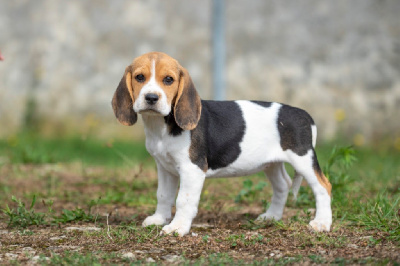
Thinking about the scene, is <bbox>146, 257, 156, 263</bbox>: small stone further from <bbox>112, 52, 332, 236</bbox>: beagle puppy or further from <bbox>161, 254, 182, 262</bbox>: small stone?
<bbox>112, 52, 332, 236</bbox>: beagle puppy

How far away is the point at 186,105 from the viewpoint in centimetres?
395

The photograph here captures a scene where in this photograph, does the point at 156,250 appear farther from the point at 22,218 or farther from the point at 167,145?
the point at 22,218

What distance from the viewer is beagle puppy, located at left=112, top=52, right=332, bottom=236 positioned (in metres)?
3.91

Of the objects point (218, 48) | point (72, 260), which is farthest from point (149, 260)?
point (218, 48)

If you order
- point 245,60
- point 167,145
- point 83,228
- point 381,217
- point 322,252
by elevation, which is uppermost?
point 245,60

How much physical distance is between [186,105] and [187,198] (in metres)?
0.67

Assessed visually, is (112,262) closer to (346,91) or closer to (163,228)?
(163,228)

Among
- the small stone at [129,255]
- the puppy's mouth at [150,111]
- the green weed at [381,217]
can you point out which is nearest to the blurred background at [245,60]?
the green weed at [381,217]

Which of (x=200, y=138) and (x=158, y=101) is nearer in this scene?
(x=158, y=101)

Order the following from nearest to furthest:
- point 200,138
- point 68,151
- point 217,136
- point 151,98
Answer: point 151,98 → point 200,138 → point 217,136 → point 68,151

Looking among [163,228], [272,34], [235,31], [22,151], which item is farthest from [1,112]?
[163,228]

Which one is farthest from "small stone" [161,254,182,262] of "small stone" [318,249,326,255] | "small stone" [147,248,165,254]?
"small stone" [318,249,326,255]

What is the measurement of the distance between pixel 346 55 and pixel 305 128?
6.17 m

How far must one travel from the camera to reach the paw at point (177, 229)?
3977 millimetres
